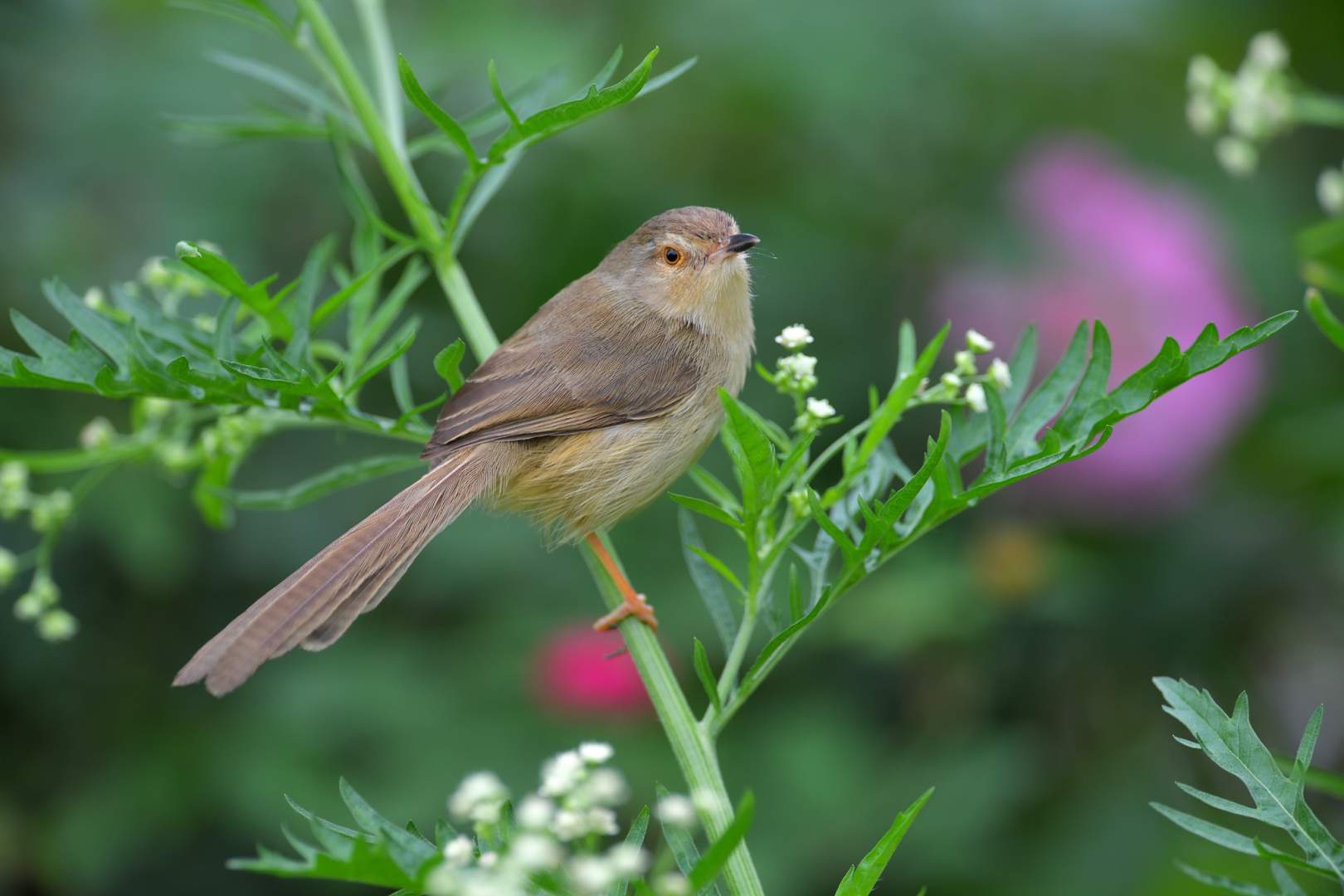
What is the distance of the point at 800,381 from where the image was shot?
2.20 metres

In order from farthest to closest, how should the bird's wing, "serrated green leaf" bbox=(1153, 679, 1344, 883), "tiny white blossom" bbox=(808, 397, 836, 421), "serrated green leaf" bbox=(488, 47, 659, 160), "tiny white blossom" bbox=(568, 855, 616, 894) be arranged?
the bird's wing
"tiny white blossom" bbox=(808, 397, 836, 421)
"serrated green leaf" bbox=(488, 47, 659, 160)
"serrated green leaf" bbox=(1153, 679, 1344, 883)
"tiny white blossom" bbox=(568, 855, 616, 894)

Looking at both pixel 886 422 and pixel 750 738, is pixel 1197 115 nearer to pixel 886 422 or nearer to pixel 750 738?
pixel 886 422

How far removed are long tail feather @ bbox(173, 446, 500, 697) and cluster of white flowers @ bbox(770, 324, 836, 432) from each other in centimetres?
80

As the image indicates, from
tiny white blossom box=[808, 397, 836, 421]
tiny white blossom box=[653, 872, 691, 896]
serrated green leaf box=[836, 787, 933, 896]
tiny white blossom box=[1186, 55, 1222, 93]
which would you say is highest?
tiny white blossom box=[1186, 55, 1222, 93]

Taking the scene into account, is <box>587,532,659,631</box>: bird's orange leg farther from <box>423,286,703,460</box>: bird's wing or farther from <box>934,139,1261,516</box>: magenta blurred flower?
<box>934,139,1261,516</box>: magenta blurred flower

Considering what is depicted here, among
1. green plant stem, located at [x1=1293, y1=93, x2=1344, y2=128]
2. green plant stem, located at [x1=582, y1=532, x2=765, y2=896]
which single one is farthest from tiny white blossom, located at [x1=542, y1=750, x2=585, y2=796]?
green plant stem, located at [x1=1293, y1=93, x2=1344, y2=128]

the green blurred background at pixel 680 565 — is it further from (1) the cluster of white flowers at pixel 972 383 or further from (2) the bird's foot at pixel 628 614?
(1) the cluster of white flowers at pixel 972 383

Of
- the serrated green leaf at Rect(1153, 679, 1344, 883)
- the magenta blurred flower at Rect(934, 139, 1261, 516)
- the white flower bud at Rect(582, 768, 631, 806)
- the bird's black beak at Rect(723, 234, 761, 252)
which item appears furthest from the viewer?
the magenta blurred flower at Rect(934, 139, 1261, 516)

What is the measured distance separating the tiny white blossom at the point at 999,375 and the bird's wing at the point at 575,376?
1090mm

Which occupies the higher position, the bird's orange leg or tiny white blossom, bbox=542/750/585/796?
tiny white blossom, bbox=542/750/585/796

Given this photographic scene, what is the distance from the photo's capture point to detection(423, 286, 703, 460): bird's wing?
297 cm

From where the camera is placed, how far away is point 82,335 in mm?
2166

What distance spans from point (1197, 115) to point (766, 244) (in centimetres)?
194

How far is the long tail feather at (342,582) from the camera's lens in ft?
6.59
